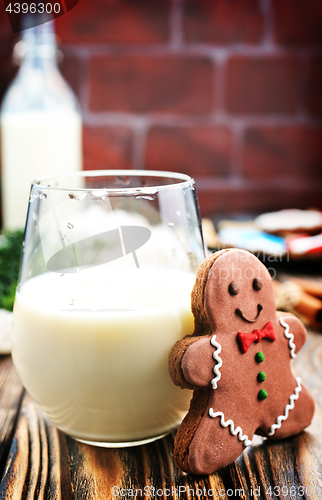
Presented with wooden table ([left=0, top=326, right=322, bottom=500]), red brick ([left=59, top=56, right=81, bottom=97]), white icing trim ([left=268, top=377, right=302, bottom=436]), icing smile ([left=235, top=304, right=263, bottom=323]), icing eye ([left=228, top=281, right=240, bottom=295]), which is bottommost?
wooden table ([left=0, top=326, right=322, bottom=500])

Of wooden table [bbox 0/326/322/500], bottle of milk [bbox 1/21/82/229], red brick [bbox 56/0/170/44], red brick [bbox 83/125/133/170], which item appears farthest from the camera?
red brick [bbox 83/125/133/170]

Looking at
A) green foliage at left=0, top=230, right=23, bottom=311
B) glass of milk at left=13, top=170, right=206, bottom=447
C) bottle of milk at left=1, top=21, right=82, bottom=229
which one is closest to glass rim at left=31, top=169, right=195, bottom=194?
glass of milk at left=13, top=170, right=206, bottom=447

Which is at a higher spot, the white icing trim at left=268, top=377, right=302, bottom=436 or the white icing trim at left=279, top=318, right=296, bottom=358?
the white icing trim at left=279, top=318, right=296, bottom=358

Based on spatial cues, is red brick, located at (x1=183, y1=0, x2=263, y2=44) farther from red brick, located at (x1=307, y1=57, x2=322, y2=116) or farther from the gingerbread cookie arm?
the gingerbread cookie arm

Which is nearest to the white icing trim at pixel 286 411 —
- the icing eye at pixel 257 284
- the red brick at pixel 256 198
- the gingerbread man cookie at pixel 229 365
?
the gingerbread man cookie at pixel 229 365

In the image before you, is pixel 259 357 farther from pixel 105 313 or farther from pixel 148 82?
pixel 148 82

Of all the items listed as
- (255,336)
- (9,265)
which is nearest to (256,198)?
(9,265)
